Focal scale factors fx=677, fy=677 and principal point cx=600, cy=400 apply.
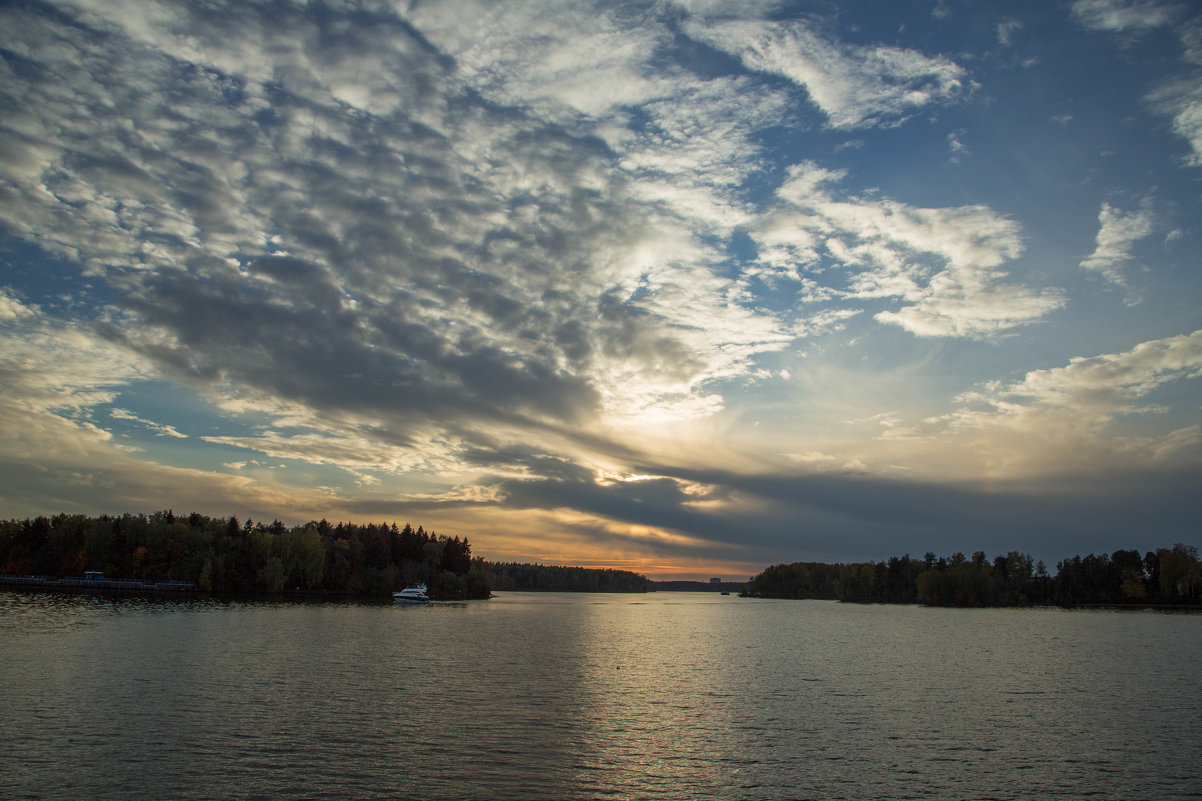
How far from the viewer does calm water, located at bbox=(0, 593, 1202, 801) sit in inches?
1229

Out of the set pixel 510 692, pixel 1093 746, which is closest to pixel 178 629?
pixel 510 692

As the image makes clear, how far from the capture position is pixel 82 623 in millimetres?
88938

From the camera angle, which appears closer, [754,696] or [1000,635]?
[754,696]

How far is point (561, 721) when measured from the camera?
143ft

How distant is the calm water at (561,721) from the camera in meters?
31.2

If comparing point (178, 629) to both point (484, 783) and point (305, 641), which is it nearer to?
point (305, 641)

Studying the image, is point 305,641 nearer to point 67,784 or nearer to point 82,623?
point 82,623

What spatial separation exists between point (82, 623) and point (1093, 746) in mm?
109345

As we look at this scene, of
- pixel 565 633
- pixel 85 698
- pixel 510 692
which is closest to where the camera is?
pixel 85 698

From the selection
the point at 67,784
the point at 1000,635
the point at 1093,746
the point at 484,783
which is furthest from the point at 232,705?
the point at 1000,635

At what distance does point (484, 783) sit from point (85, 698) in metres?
31.2

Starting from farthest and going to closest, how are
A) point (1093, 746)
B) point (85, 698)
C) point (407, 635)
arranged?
1. point (407, 635)
2. point (85, 698)
3. point (1093, 746)

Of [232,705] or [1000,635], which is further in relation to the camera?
A: [1000,635]

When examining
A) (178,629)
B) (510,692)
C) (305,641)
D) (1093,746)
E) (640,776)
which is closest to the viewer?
(640,776)
